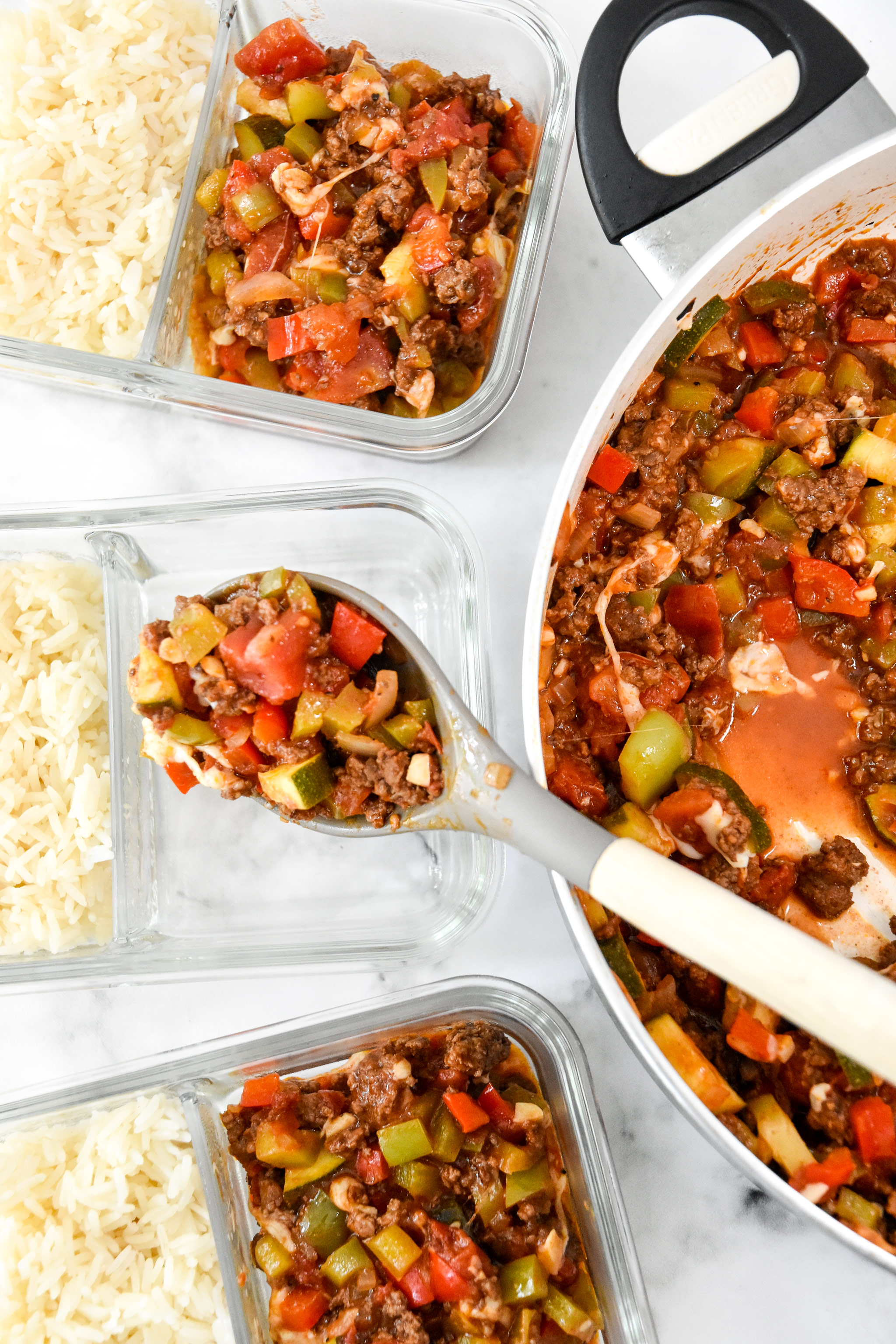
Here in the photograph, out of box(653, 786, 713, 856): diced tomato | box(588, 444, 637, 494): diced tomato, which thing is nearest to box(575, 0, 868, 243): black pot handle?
box(588, 444, 637, 494): diced tomato

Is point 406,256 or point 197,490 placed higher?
point 406,256

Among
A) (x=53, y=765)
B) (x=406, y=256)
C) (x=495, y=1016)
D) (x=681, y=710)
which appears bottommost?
(x=495, y=1016)

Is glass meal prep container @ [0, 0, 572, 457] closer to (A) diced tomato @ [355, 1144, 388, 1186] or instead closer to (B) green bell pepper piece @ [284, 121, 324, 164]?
(B) green bell pepper piece @ [284, 121, 324, 164]

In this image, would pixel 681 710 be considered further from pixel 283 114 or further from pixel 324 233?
pixel 283 114

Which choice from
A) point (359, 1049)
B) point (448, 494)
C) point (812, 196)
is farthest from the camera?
point (448, 494)

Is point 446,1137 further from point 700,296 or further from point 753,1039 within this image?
point 700,296

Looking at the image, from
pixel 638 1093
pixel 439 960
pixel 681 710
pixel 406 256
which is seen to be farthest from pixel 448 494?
pixel 638 1093

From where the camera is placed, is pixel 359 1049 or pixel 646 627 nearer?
pixel 646 627
